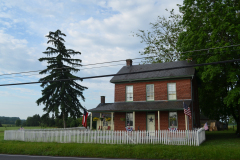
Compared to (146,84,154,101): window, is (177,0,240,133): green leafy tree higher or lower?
higher

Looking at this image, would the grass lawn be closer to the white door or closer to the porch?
the porch

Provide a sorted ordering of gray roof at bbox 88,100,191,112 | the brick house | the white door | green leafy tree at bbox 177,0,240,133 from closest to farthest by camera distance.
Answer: green leafy tree at bbox 177,0,240,133 → gray roof at bbox 88,100,191,112 → the brick house → the white door

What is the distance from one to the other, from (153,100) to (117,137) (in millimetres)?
8007

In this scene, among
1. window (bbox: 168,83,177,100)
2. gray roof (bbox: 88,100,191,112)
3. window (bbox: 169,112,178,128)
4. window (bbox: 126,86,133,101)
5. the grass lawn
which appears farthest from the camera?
window (bbox: 126,86,133,101)

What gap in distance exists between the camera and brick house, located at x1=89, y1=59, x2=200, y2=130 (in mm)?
22422

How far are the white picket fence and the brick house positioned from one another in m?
4.19

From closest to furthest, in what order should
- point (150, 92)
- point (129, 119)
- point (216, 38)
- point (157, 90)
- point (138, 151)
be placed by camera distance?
point (138, 151) < point (216, 38) < point (157, 90) < point (150, 92) < point (129, 119)

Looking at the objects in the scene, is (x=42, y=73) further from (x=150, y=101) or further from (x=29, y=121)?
(x=29, y=121)

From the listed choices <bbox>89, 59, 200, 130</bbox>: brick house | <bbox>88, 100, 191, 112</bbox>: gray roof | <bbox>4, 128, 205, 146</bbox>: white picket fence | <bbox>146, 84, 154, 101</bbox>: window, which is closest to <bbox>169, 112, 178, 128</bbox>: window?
<bbox>89, 59, 200, 130</bbox>: brick house

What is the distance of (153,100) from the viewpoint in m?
24.1

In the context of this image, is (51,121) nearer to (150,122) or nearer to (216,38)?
(150,122)

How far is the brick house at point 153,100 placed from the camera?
2242 centimetres

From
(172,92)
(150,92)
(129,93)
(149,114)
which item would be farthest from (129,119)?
(172,92)

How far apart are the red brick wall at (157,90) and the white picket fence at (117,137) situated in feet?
17.5
